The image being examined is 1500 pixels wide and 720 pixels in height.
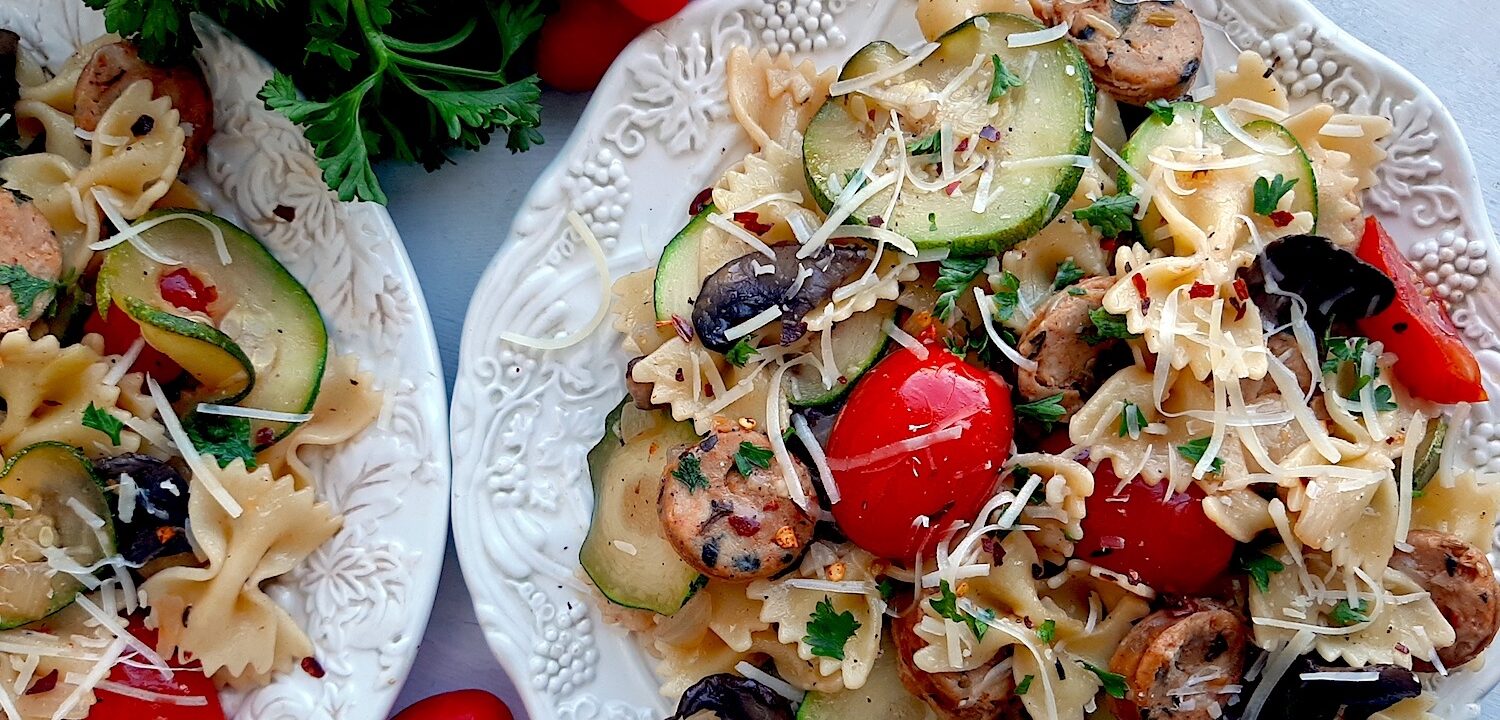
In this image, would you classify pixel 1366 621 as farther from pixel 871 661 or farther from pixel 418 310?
pixel 418 310

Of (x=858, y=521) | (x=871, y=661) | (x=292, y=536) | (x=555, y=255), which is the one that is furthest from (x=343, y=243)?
(x=871, y=661)

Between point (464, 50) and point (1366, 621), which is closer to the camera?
point (1366, 621)

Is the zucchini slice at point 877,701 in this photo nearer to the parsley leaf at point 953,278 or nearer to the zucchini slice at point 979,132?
the parsley leaf at point 953,278

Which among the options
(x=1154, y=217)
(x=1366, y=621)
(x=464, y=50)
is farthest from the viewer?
(x=464, y=50)

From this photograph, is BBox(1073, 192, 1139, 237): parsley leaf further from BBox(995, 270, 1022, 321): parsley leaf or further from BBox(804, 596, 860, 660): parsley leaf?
BBox(804, 596, 860, 660): parsley leaf

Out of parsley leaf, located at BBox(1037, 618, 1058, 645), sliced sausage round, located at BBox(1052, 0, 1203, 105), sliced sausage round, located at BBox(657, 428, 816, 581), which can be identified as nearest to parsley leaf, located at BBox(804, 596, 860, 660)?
sliced sausage round, located at BBox(657, 428, 816, 581)

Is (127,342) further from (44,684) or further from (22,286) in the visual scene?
(44,684)
